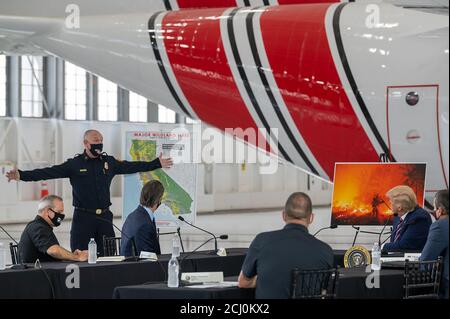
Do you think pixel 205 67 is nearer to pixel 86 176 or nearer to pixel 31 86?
pixel 86 176

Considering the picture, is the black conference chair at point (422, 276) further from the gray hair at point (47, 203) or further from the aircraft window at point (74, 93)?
the aircraft window at point (74, 93)

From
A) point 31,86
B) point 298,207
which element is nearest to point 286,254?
point 298,207

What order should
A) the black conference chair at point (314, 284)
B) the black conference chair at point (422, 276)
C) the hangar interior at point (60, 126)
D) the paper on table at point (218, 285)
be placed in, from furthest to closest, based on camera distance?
the hangar interior at point (60, 126), the black conference chair at point (422, 276), the paper on table at point (218, 285), the black conference chair at point (314, 284)

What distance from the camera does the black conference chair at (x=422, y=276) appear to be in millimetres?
5938

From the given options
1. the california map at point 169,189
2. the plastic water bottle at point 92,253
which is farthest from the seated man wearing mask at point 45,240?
the california map at point 169,189

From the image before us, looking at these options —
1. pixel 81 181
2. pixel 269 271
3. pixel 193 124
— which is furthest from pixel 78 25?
pixel 193 124

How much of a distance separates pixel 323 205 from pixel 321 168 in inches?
885

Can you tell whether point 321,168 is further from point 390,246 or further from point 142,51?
point 142,51

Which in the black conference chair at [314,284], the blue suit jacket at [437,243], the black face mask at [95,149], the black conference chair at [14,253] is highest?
the black face mask at [95,149]

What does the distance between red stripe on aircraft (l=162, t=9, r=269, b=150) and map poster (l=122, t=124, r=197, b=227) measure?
3.09 m

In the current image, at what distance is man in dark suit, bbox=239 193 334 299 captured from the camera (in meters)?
5.04

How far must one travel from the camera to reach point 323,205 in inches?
1185

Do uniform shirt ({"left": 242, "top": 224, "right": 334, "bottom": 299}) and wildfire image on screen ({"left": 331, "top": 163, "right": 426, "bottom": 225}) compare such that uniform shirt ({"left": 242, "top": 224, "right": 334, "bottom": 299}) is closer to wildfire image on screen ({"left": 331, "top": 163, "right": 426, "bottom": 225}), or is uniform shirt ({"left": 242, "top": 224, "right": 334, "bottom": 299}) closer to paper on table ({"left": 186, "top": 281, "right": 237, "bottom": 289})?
paper on table ({"left": 186, "top": 281, "right": 237, "bottom": 289})

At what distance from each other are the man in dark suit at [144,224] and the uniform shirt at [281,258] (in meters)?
2.29
